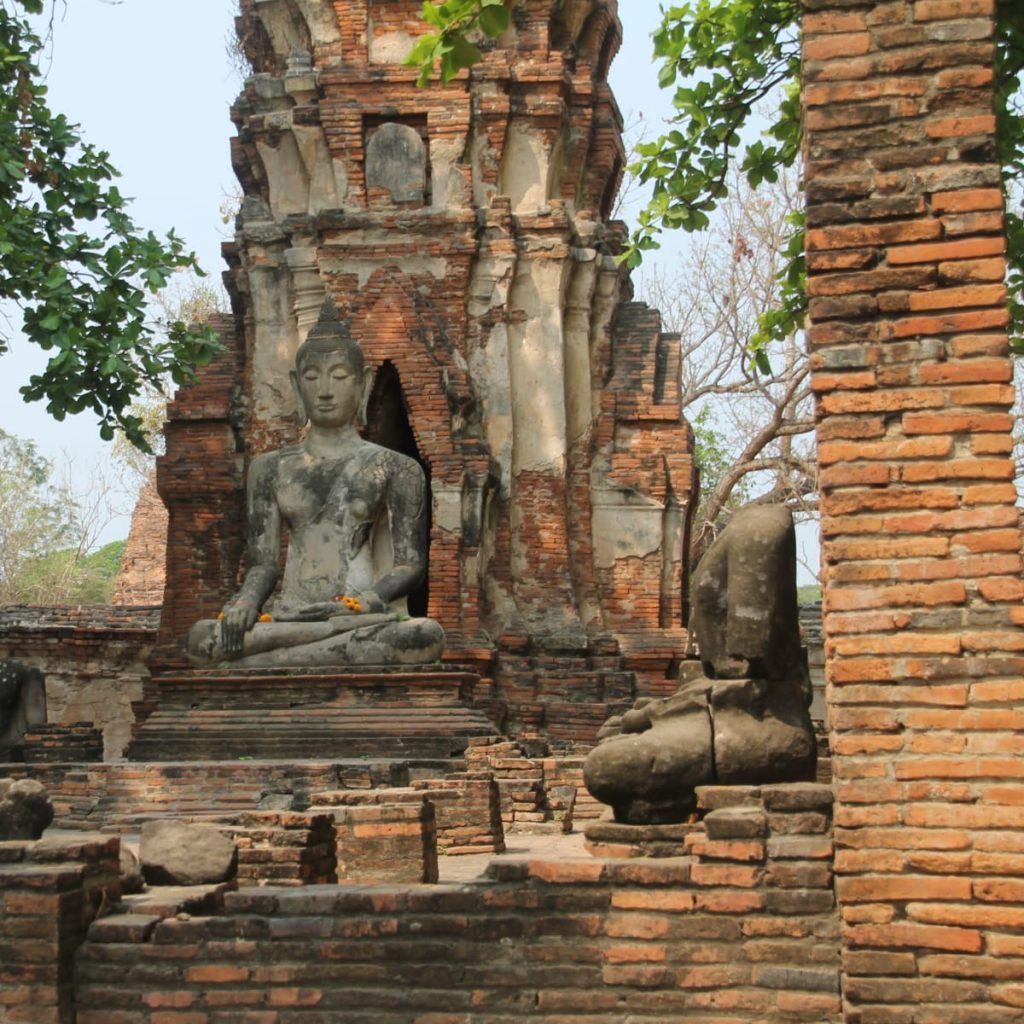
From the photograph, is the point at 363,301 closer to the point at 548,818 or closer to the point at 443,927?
the point at 548,818

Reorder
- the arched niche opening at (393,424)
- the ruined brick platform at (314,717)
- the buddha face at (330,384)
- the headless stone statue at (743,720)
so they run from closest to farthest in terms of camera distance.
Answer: the headless stone statue at (743,720) → the ruined brick platform at (314,717) → the buddha face at (330,384) → the arched niche opening at (393,424)

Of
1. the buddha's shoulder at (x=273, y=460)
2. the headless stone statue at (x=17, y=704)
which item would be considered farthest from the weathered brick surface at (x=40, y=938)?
the buddha's shoulder at (x=273, y=460)

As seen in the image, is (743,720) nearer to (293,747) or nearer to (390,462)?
(293,747)

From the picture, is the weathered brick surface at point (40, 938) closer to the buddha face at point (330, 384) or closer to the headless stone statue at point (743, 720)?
the headless stone statue at point (743, 720)

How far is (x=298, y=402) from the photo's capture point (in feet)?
54.0

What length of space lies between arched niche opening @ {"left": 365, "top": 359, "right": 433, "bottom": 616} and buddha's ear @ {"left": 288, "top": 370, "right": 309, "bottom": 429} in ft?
2.23

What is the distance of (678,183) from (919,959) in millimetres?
6164

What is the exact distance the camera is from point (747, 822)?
5.68 metres

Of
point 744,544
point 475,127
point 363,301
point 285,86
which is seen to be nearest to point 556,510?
point 363,301

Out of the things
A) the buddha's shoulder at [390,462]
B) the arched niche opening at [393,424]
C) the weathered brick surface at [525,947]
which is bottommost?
the weathered brick surface at [525,947]

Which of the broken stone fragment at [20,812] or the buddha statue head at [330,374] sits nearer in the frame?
the broken stone fragment at [20,812]

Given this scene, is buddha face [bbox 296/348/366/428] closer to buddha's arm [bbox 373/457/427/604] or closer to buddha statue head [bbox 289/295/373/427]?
A: buddha statue head [bbox 289/295/373/427]

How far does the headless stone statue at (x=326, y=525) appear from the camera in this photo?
580 inches

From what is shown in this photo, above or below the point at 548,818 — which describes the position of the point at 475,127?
above
